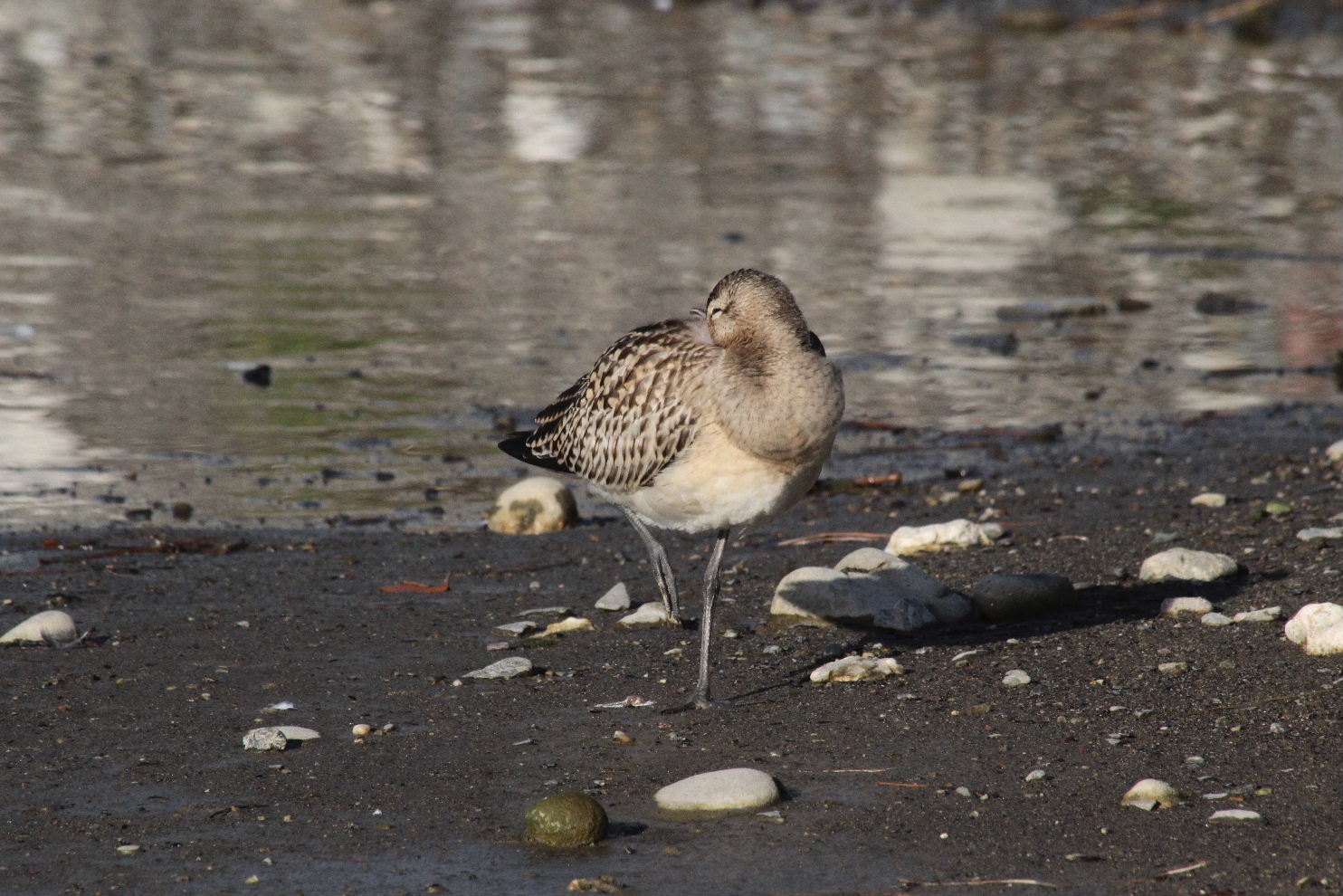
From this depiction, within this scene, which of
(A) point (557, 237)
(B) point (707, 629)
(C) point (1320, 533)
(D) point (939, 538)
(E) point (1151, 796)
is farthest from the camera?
(A) point (557, 237)

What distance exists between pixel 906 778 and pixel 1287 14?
2944cm

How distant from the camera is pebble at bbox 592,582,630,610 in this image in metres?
7.62

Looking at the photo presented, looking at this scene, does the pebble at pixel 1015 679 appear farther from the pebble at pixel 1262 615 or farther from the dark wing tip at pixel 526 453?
the dark wing tip at pixel 526 453

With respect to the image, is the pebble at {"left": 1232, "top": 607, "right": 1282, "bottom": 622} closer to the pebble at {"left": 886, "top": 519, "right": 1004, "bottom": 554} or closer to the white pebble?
the pebble at {"left": 886, "top": 519, "right": 1004, "bottom": 554}

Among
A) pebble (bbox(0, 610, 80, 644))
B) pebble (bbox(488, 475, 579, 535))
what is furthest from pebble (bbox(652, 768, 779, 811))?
pebble (bbox(488, 475, 579, 535))

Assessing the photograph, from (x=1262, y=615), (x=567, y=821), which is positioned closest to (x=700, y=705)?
(x=567, y=821)

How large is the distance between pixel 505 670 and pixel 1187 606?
2697 millimetres

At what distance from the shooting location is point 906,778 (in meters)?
5.50

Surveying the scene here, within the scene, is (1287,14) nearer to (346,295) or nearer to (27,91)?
(27,91)

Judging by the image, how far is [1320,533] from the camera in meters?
7.75

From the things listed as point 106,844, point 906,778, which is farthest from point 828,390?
point 106,844

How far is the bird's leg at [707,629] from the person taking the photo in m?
6.27

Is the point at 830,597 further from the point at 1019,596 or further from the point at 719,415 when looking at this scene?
the point at 719,415

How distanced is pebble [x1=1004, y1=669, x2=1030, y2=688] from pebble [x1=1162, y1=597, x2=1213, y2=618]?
Answer: 0.95m
